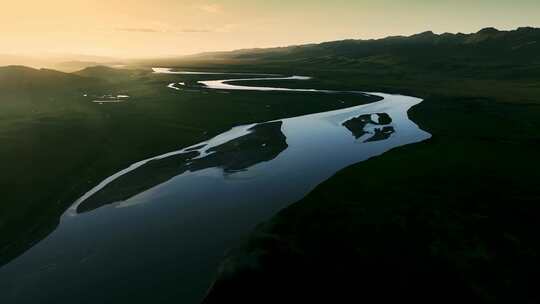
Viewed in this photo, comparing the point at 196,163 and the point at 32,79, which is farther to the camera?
the point at 32,79

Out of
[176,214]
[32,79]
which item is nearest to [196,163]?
[176,214]

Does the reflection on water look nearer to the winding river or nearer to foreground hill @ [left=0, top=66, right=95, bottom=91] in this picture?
the winding river

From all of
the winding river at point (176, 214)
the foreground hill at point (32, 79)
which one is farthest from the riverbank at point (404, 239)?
the foreground hill at point (32, 79)

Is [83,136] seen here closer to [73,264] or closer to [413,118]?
[73,264]

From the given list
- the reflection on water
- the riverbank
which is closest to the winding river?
the reflection on water

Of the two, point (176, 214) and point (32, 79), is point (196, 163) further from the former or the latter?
point (32, 79)

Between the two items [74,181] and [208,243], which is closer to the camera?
[208,243]

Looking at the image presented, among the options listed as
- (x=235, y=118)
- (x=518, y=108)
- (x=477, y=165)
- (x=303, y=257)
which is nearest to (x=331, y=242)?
(x=303, y=257)

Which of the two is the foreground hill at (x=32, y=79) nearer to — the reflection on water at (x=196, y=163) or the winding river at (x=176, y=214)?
the winding river at (x=176, y=214)

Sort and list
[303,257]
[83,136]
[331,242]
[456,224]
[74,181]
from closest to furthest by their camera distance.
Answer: [303,257] → [331,242] → [456,224] → [74,181] → [83,136]
